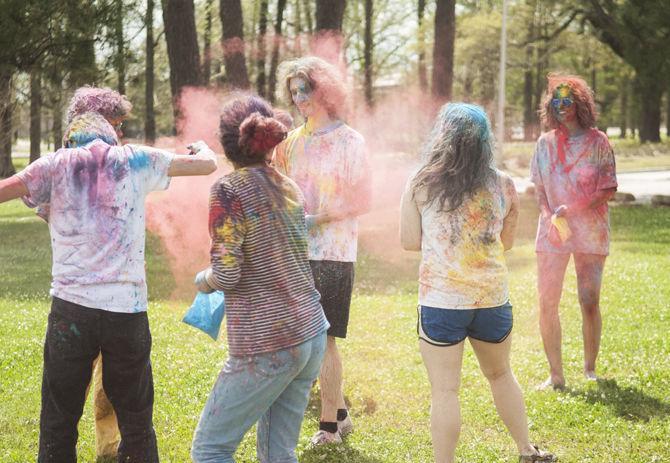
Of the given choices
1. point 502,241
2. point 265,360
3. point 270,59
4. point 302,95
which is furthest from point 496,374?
point 270,59

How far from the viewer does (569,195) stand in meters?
6.08

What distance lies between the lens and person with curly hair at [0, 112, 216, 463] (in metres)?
3.74

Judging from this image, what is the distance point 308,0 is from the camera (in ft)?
122

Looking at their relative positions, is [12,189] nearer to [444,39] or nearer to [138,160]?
[138,160]

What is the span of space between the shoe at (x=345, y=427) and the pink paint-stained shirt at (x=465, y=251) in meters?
1.49

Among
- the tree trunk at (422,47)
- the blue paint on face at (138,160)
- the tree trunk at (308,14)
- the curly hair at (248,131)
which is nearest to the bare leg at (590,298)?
the curly hair at (248,131)

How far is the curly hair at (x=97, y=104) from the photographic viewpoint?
3.94 metres

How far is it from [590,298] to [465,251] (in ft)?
8.33

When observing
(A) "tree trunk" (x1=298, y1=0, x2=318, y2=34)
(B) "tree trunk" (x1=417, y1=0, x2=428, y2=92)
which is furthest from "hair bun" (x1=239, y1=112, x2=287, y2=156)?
(B) "tree trunk" (x1=417, y1=0, x2=428, y2=92)

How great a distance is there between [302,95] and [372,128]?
85.5 feet

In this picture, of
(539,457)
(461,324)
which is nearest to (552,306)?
(539,457)

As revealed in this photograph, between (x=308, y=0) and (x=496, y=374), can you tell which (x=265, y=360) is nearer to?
(x=496, y=374)

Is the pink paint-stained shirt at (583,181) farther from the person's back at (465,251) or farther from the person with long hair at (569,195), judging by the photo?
the person's back at (465,251)

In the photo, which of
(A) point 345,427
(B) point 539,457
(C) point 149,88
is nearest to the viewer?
(B) point 539,457
